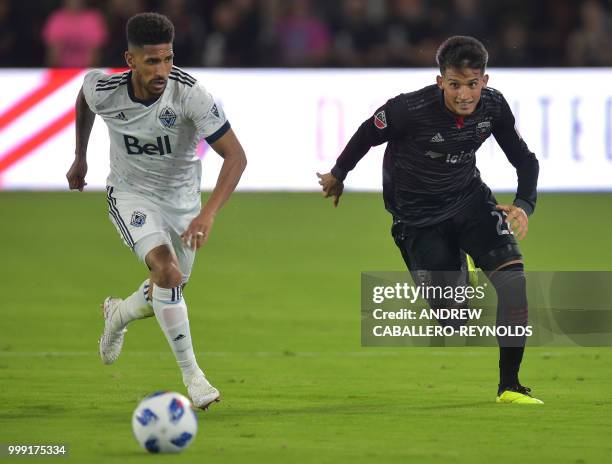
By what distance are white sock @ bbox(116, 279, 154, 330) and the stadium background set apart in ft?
1.18

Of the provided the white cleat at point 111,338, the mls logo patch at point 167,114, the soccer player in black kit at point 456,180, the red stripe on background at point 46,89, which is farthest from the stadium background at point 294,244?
the mls logo patch at point 167,114

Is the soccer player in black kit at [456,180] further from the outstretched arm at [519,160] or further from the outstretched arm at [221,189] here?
the outstretched arm at [221,189]

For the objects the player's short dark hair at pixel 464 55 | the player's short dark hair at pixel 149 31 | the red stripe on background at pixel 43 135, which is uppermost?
the player's short dark hair at pixel 149 31

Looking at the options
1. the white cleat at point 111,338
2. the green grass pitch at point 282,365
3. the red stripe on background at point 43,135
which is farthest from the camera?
the red stripe on background at point 43,135

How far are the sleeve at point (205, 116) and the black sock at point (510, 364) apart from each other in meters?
1.85

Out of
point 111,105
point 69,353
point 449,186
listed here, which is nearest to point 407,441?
point 449,186

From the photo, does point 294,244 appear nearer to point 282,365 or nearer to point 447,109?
point 282,365

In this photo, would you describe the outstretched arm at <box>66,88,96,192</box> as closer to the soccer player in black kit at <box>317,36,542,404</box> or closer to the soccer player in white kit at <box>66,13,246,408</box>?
the soccer player in white kit at <box>66,13,246,408</box>

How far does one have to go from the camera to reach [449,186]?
8070mm

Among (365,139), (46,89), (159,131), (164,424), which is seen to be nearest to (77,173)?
(159,131)

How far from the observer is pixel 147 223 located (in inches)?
301

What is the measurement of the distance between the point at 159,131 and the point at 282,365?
73.6 inches

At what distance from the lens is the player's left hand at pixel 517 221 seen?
7621mm

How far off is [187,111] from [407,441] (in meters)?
2.13
